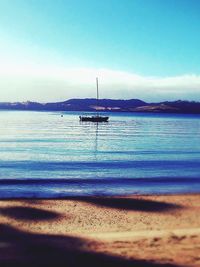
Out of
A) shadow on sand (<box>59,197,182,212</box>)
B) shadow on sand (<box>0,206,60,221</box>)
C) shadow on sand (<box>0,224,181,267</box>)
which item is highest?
shadow on sand (<box>0,224,181,267</box>)

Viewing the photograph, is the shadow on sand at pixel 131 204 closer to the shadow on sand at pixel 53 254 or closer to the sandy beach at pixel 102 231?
the sandy beach at pixel 102 231

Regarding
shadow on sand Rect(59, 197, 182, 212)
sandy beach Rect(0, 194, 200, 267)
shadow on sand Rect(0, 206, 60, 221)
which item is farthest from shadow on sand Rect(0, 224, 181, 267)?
shadow on sand Rect(59, 197, 182, 212)

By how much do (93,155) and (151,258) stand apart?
94.2 feet

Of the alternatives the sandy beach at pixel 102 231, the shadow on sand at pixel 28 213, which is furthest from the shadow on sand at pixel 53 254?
the shadow on sand at pixel 28 213

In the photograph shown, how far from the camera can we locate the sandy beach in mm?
8195

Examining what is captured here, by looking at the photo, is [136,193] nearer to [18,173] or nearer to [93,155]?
[18,173]

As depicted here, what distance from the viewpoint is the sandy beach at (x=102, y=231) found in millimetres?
8195

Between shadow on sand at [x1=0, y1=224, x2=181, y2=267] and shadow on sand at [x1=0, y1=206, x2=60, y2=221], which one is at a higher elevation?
shadow on sand at [x1=0, y1=224, x2=181, y2=267]

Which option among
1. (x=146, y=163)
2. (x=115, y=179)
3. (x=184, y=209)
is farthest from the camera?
(x=146, y=163)

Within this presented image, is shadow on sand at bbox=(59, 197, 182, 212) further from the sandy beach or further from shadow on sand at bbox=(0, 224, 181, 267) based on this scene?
shadow on sand at bbox=(0, 224, 181, 267)

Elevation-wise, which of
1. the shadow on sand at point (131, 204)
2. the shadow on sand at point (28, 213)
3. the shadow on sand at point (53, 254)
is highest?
the shadow on sand at point (53, 254)

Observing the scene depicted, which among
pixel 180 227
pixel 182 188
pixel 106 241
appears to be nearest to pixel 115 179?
pixel 182 188

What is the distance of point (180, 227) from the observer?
1201cm

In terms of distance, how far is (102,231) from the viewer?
37.3 ft
